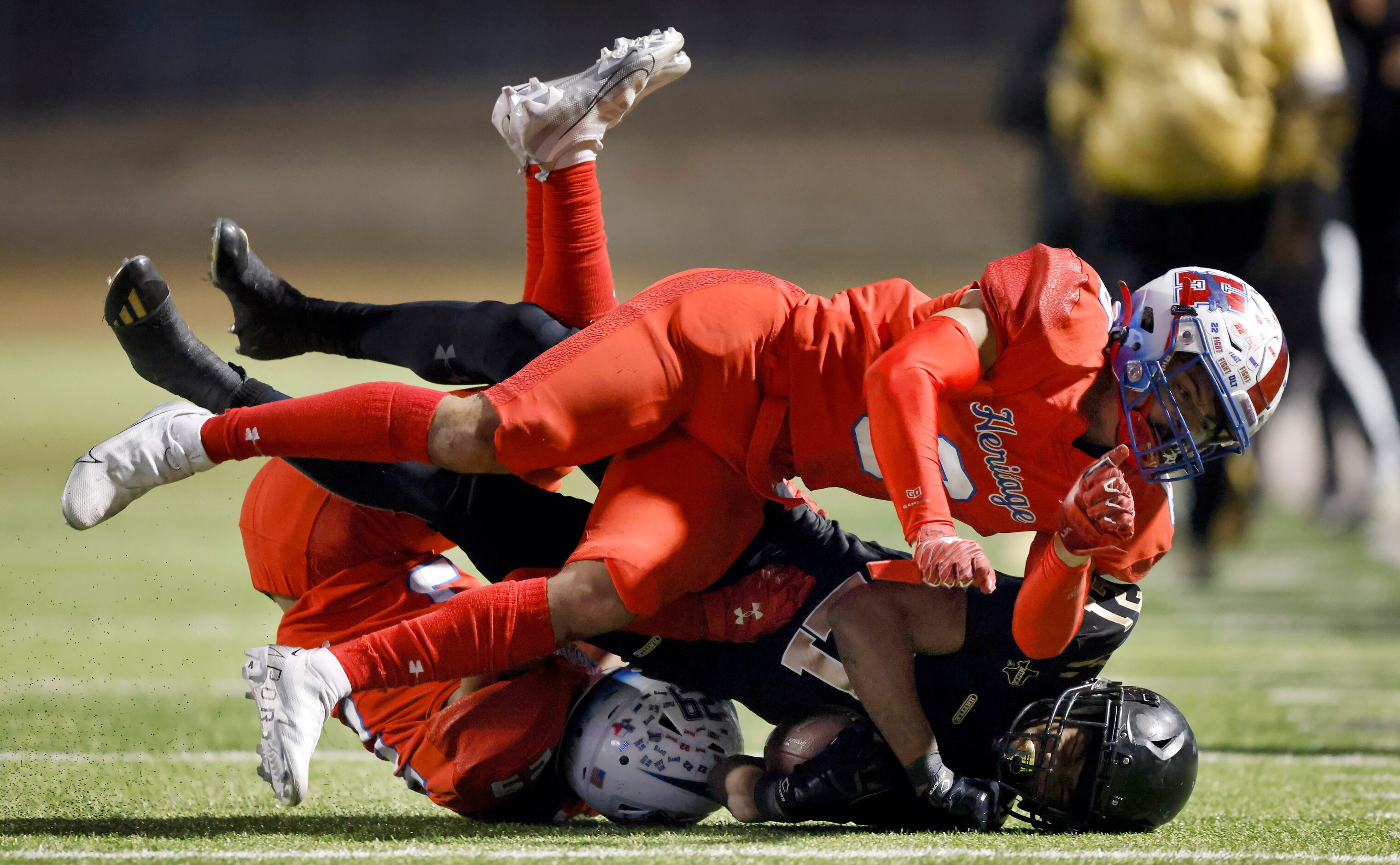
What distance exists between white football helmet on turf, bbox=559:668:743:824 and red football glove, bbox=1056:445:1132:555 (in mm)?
794

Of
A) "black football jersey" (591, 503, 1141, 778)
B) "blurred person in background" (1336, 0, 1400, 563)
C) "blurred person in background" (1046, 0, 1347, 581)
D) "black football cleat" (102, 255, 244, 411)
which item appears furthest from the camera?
"blurred person in background" (1336, 0, 1400, 563)

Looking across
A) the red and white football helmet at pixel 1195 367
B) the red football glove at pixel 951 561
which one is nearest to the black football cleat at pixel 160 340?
the red football glove at pixel 951 561

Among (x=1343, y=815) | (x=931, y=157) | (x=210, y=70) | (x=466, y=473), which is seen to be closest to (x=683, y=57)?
(x=466, y=473)

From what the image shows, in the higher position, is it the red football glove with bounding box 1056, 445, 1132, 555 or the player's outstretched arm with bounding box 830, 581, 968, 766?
the red football glove with bounding box 1056, 445, 1132, 555

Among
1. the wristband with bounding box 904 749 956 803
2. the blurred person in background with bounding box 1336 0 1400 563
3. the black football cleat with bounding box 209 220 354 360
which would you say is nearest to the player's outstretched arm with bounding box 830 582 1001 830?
the wristband with bounding box 904 749 956 803

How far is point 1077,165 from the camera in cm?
707

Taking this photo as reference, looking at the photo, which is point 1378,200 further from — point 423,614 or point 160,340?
point 160,340

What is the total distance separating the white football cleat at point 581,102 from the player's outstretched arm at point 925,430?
0.92 m

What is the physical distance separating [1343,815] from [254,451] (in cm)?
231

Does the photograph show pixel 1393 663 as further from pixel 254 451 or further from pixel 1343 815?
pixel 254 451

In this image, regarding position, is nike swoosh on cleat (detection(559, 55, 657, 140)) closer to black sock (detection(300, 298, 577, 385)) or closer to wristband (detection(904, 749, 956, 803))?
black sock (detection(300, 298, 577, 385))

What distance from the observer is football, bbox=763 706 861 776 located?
2896mm

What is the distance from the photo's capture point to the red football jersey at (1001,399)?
2904 millimetres

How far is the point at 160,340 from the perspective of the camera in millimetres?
3193
